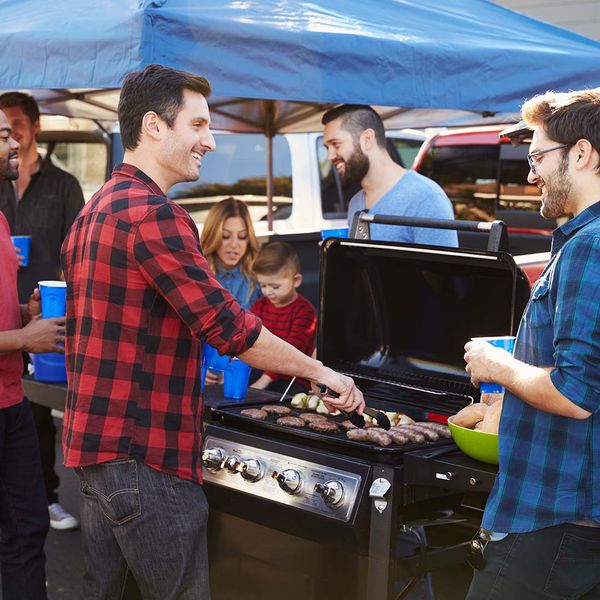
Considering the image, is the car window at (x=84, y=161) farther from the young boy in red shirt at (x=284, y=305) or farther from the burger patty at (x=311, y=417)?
the burger patty at (x=311, y=417)

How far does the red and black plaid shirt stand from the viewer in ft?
7.97

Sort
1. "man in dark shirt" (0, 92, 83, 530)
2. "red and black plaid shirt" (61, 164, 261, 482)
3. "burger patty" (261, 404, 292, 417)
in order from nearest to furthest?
"red and black plaid shirt" (61, 164, 261, 482), "burger patty" (261, 404, 292, 417), "man in dark shirt" (0, 92, 83, 530)

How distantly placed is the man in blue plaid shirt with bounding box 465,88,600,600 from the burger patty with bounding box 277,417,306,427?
104 cm

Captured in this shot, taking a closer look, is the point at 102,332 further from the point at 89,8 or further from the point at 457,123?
the point at 457,123

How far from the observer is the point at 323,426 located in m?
3.13

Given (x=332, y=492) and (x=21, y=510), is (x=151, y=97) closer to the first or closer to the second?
(x=332, y=492)

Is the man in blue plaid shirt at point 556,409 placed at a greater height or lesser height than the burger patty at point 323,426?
greater

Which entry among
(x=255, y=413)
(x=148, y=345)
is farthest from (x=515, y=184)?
(x=148, y=345)

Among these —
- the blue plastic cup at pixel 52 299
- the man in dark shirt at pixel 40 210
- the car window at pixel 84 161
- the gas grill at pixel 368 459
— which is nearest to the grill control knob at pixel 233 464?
the gas grill at pixel 368 459

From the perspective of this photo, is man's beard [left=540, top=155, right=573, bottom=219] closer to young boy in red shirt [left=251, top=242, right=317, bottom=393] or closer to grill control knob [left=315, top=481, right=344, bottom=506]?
grill control knob [left=315, top=481, right=344, bottom=506]

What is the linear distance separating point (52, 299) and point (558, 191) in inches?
72.0

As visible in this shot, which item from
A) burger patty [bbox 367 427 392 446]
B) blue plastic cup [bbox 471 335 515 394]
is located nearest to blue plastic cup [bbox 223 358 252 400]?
burger patty [bbox 367 427 392 446]

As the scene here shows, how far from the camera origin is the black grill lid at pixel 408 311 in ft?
10.7

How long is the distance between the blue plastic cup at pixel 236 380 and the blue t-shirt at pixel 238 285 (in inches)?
43.6
